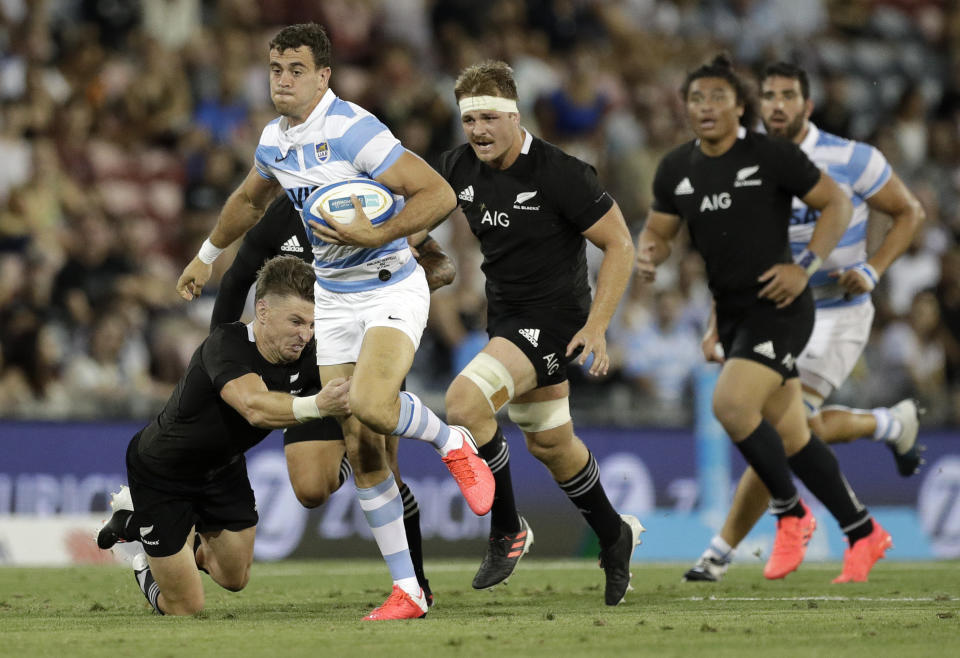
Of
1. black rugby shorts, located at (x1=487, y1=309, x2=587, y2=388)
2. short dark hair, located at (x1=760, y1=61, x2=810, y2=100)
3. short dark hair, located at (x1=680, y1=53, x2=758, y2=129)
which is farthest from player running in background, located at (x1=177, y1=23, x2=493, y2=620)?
short dark hair, located at (x1=760, y1=61, x2=810, y2=100)

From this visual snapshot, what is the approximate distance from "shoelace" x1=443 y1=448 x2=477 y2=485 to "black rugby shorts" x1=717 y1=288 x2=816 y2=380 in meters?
2.57

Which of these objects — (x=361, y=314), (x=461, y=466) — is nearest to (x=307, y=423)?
(x=361, y=314)

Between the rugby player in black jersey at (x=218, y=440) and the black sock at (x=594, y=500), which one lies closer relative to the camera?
the rugby player in black jersey at (x=218, y=440)

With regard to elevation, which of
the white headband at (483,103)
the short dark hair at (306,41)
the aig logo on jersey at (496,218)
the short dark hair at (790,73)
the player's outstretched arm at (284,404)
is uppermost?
the short dark hair at (306,41)

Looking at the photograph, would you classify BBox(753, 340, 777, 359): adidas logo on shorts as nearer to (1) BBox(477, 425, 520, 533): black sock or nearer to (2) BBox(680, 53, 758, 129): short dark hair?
(2) BBox(680, 53, 758, 129): short dark hair

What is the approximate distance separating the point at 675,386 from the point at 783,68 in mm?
4323

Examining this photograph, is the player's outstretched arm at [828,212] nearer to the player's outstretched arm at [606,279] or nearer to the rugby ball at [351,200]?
the player's outstretched arm at [606,279]

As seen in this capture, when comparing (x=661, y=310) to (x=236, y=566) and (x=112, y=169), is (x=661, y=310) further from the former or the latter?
(x=236, y=566)

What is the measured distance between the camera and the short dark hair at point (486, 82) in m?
7.44

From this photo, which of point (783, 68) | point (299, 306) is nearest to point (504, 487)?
point (299, 306)

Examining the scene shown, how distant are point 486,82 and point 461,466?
205 centimetres

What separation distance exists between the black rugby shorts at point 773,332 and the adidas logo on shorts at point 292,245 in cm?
266

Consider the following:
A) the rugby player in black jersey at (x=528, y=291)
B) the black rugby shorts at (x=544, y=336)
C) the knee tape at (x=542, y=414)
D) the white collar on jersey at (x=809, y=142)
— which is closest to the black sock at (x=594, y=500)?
the rugby player in black jersey at (x=528, y=291)

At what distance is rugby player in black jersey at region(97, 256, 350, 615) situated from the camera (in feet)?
21.6
